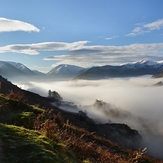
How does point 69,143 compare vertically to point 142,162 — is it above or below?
above

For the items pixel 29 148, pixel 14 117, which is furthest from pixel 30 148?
pixel 14 117

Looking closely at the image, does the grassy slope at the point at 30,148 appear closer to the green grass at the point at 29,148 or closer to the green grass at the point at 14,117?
the green grass at the point at 29,148

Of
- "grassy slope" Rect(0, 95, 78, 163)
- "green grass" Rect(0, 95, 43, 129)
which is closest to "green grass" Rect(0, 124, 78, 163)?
"grassy slope" Rect(0, 95, 78, 163)

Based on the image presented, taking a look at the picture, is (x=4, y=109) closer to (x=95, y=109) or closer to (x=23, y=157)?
(x=23, y=157)

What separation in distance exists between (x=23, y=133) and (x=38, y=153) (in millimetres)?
1822

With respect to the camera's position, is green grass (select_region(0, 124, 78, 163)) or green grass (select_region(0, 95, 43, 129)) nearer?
green grass (select_region(0, 124, 78, 163))

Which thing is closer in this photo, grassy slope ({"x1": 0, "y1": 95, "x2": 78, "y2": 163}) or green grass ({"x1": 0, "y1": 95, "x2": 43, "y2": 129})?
grassy slope ({"x1": 0, "y1": 95, "x2": 78, "y2": 163})

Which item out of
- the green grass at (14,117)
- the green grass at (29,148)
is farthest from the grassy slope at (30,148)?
the green grass at (14,117)

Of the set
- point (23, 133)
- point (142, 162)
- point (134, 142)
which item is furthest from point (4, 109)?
point (134, 142)

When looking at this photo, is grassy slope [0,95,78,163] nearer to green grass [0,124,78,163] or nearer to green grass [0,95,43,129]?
green grass [0,124,78,163]

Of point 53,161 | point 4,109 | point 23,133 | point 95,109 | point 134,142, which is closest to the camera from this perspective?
point 53,161

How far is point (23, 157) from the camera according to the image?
233 inches

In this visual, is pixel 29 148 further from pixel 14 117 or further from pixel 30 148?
pixel 14 117

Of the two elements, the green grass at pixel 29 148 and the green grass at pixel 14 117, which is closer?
the green grass at pixel 29 148
